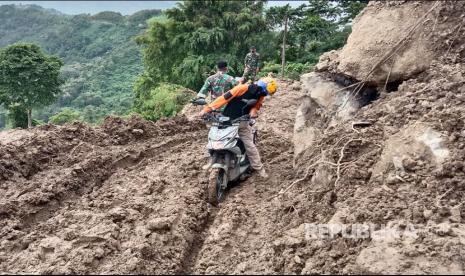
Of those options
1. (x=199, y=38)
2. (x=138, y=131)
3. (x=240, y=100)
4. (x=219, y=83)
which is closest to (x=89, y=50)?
(x=199, y=38)

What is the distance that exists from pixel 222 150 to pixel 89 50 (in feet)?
246

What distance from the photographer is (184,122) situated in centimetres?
1172

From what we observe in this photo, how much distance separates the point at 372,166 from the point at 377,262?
1.80 metres

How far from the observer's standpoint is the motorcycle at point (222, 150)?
22.4ft

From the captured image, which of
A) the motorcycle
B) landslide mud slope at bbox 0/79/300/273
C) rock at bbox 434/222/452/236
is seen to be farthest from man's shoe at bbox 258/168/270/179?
rock at bbox 434/222/452/236

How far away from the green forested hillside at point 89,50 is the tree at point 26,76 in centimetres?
1432

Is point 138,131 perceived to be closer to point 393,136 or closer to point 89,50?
point 393,136

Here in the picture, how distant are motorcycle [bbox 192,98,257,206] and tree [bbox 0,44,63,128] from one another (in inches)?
720

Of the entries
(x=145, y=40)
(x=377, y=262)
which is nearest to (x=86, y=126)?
(x=377, y=262)

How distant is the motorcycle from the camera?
6.82 m

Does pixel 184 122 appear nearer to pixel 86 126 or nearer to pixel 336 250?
pixel 86 126

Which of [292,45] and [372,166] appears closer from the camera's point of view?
[372,166]

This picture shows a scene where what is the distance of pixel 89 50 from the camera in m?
77.0

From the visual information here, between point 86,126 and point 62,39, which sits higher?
point 86,126
